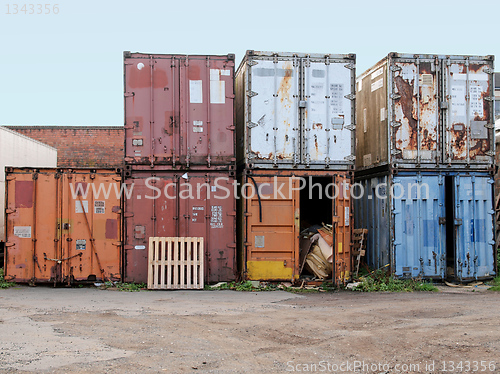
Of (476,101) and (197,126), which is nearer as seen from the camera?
(197,126)

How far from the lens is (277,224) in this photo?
1223 cm

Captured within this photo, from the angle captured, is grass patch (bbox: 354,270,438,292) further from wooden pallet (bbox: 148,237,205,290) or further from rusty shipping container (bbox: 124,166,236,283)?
wooden pallet (bbox: 148,237,205,290)

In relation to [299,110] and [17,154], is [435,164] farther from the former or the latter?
[17,154]

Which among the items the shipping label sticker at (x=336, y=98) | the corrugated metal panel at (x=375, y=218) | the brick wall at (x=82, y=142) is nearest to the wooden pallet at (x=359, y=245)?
the corrugated metal panel at (x=375, y=218)

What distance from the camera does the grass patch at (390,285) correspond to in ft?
39.6

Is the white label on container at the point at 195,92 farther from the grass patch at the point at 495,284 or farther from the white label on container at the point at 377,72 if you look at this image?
the grass patch at the point at 495,284

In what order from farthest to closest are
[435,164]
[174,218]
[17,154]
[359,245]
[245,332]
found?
[17,154] < [359,245] < [435,164] < [174,218] < [245,332]

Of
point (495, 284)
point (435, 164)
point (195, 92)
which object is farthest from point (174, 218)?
point (495, 284)

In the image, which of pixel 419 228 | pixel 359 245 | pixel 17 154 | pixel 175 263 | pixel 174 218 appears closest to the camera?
pixel 175 263

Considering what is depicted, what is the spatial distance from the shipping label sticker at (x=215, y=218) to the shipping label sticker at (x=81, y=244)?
2.97 metres

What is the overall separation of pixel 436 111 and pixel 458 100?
0.64 meters

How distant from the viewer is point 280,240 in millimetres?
12219

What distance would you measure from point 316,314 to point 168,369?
4019 mm

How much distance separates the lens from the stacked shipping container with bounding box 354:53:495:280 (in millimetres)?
12562
